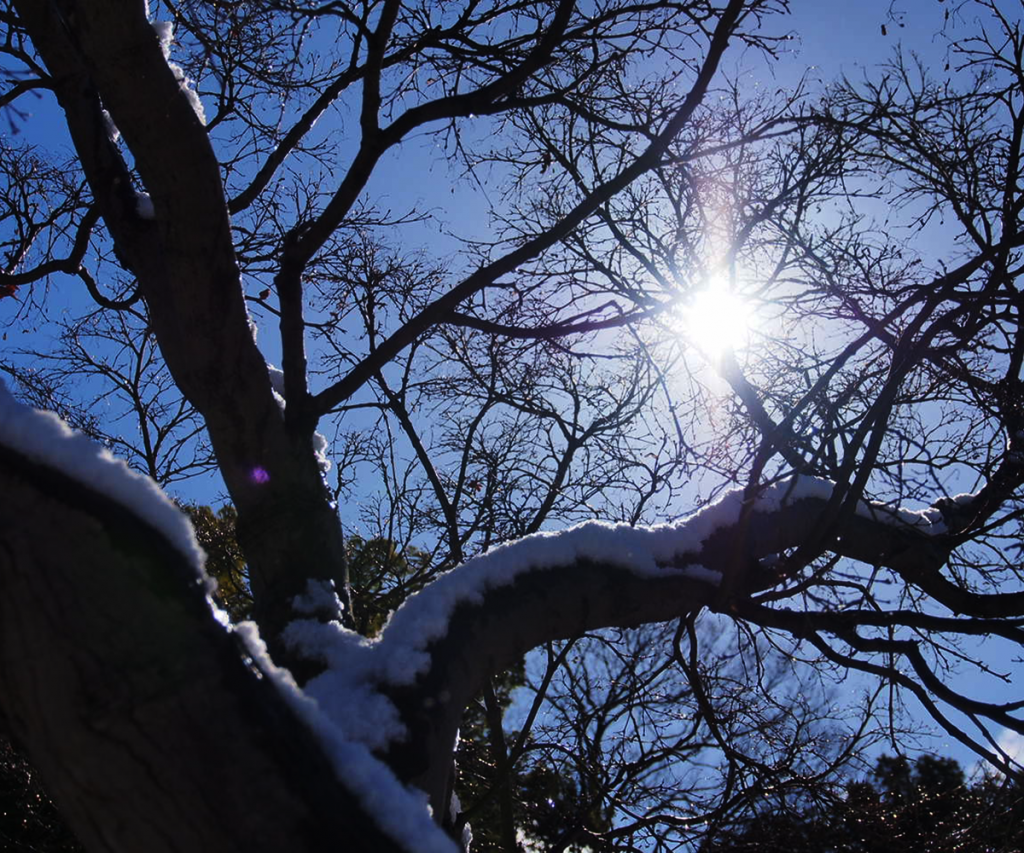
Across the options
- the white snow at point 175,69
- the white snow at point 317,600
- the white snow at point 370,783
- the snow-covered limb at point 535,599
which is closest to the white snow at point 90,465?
the white snow at point 370,783

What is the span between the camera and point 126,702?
123cm

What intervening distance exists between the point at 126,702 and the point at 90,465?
1.26 ft

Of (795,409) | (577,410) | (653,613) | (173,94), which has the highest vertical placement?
(577,410)

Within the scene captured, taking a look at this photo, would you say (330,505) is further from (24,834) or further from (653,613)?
(24,834)

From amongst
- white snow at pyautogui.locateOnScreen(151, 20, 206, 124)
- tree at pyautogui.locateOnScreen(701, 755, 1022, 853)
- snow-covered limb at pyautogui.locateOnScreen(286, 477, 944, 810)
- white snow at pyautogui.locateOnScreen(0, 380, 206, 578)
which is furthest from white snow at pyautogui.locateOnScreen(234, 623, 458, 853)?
tree at pyautogui.locateOnScreen(701, 755, 1022, 853)

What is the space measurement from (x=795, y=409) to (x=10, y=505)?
2.07 meters

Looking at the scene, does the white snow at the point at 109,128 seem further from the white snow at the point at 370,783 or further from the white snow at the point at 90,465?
the white snow at the point at 370,783

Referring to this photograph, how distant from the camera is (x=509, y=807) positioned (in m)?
4.03

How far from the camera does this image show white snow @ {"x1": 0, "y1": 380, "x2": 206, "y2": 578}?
4.39 ft

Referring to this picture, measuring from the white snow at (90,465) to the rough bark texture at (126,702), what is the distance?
25 mm

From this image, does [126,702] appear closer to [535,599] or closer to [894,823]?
[535,599]

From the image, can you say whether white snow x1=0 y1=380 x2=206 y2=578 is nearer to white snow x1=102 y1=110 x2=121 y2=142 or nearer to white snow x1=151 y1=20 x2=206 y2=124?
white snow x1=151 y1=20 x2=206 y2=124

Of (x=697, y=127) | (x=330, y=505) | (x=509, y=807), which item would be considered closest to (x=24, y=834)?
(x=509, y=807)

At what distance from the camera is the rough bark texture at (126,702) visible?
1238mm
